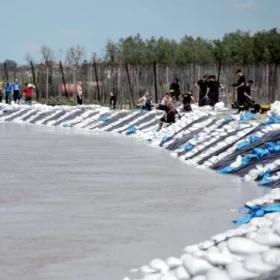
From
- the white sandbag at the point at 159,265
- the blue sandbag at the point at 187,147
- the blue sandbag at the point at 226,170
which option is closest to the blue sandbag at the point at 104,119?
the blue sandbag at the point at 187,147

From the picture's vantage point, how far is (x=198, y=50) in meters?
46.7

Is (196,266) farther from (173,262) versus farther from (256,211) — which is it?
(256,211)

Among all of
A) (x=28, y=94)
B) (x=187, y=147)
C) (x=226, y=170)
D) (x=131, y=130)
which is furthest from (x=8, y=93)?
(x=226, y=170)

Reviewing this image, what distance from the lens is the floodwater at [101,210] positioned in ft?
25.0

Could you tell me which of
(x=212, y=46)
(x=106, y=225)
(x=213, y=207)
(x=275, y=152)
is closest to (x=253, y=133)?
(x=275, y=152)

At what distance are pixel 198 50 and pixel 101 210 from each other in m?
37.1

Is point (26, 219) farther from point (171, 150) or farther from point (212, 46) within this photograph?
point (212, 46)

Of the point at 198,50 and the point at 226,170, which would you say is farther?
the point at 198,50

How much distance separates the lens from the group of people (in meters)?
34.7

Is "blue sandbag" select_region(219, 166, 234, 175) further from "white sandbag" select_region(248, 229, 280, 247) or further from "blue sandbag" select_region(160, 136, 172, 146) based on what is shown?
"white sandbag" select_region(248, 229, 280, 247)

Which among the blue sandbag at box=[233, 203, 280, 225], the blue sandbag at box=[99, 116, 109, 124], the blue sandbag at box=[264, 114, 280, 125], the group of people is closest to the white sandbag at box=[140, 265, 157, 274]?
the blue sandbag at box=[233, 203, 280, 225]

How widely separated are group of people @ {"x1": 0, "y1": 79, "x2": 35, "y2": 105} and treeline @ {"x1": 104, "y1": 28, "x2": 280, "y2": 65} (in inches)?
209

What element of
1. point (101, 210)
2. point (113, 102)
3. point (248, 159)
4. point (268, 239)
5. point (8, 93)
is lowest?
point (101, 210)

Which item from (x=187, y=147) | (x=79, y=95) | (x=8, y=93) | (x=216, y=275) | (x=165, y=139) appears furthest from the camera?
(x=8, y=93)
